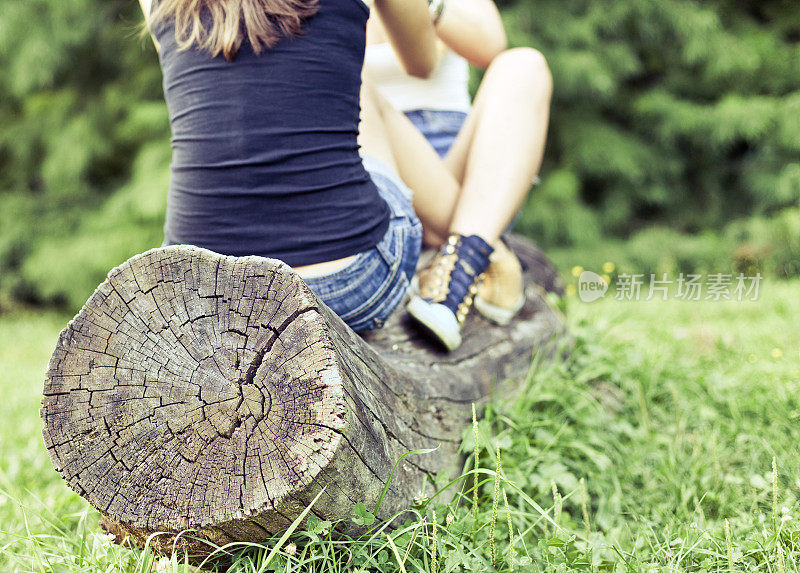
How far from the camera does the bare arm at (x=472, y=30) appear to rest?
181cm

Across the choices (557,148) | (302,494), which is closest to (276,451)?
(302,494)

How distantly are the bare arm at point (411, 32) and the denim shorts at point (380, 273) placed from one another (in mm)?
357

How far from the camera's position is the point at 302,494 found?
3.06ft

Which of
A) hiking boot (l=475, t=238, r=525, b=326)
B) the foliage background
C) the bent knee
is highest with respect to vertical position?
the bent knee

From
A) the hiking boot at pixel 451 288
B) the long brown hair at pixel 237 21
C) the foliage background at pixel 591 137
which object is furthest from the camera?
the foliage background at pixel 591 137

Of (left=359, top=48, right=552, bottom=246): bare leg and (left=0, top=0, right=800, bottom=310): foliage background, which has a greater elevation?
(left=359, top=48, right=552, bottom=246): bare leg

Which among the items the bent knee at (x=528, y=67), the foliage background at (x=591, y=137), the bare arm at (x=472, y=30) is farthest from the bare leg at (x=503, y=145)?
the foliage background at (x=591, y=137)

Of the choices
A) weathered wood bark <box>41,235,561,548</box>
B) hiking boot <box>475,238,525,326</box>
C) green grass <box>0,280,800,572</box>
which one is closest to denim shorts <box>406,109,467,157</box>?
hiking boot <box>475,238,525,326</box>

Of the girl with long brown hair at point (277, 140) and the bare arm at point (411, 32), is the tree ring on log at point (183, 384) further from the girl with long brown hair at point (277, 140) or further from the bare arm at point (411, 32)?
the bare arm at point (411, 32)

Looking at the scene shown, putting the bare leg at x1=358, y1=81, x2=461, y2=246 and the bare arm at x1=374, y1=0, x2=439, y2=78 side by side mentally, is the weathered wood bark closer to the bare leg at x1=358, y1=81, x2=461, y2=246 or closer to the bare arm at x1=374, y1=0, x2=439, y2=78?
the bare leg at x1=358, y1=81, x2=461, y2=246

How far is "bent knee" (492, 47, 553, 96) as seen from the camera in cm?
173

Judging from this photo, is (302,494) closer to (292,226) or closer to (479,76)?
(292,226)

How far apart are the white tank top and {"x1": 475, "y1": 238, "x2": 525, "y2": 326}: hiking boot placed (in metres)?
0.63

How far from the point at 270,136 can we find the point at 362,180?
21 cm
